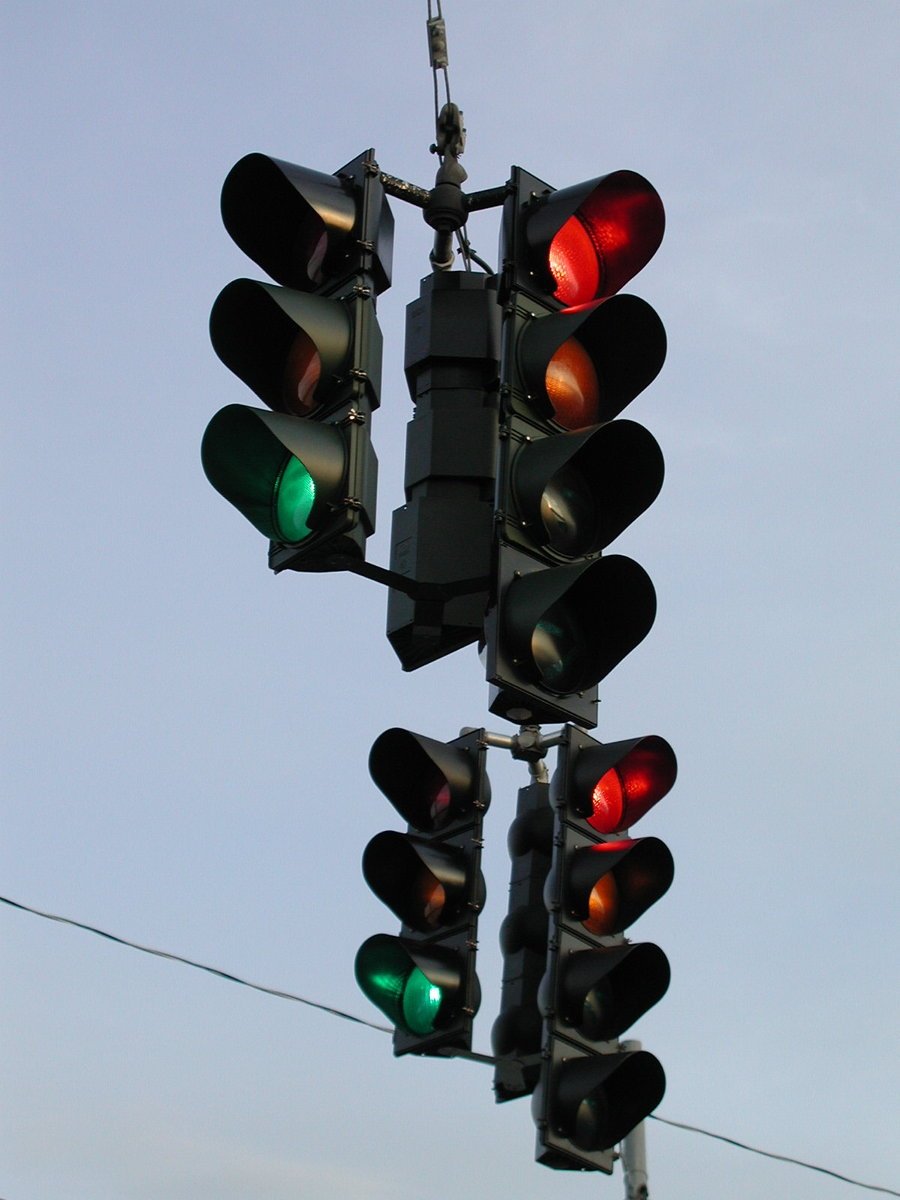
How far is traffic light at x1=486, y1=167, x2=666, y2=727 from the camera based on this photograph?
449 centimetres

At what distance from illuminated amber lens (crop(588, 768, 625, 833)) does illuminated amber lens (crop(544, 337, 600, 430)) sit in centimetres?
103

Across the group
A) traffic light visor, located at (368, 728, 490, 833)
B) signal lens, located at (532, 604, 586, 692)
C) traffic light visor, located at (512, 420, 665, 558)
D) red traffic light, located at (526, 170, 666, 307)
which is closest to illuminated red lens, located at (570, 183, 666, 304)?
red traffic light, located at (526, 170, 666, 307)

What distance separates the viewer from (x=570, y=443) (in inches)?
177

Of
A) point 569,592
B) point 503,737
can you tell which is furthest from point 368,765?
point 569,592

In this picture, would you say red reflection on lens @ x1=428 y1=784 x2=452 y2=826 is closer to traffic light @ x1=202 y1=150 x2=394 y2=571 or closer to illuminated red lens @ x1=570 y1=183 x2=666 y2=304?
traffic light @ x1=202 y1=150 x2=394 y2=571

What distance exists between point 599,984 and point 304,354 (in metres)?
1.81

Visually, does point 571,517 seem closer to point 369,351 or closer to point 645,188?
point 369,351

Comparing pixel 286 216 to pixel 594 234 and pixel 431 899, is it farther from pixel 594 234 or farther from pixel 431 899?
pixel 431 899

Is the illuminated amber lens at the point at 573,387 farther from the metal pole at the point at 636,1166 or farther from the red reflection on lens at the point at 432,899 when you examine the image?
the metal pole at the point at 636,1166

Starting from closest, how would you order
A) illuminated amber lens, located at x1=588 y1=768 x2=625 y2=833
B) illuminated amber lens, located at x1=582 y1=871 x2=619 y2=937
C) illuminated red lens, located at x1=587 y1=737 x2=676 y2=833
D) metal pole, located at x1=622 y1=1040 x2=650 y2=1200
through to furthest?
illuminated amber lens, located at x1=582 y1=871 x2=619 y2=937 → illuminated red lens, located at x1=587 y1=737 x2=676 y2=833 → illuminated amber lens, located at x1=588 y1=768 x2=625 y2=833 → metal pole, located at x1=622 y1=1040 x2=650 y2=1200

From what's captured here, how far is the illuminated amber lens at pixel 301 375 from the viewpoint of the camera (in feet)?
15.3

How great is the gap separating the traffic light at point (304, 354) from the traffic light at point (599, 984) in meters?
1.11

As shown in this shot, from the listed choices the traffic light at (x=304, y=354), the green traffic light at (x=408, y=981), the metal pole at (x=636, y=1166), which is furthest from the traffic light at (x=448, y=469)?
the metal pole at (x=636, y=1166)

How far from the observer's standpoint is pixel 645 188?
4969 millimetres
